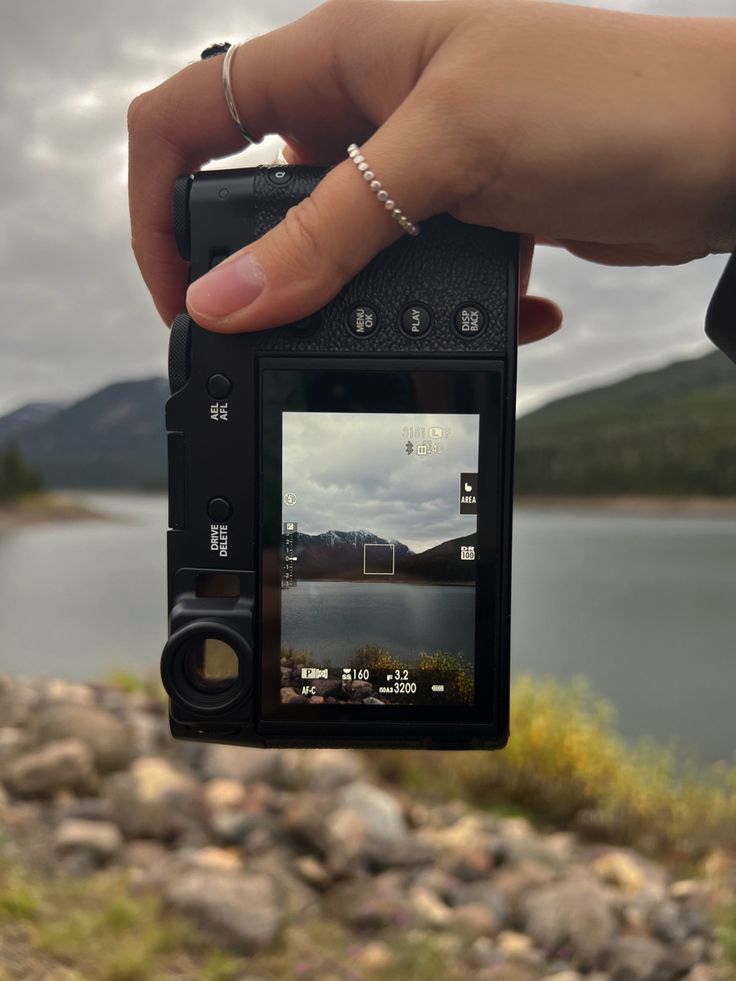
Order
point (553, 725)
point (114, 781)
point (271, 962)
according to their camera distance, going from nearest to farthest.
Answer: point (271, 962) → point (114, 781) → point (553, 725)

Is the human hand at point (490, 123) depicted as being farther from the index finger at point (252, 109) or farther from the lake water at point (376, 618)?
the lake water at point (376, 618)

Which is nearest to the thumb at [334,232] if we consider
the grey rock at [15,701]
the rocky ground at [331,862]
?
the rocky ground at [331,862]

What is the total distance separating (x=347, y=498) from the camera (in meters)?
0.69

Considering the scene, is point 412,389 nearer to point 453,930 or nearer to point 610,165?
point 610,165

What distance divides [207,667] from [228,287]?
301 mm

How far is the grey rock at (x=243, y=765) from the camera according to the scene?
2758mm

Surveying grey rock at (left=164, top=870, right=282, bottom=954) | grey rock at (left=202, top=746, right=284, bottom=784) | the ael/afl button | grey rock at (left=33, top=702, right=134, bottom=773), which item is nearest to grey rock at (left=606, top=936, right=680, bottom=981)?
grey rock at (left=164, top=870, right=282, bottom=954)

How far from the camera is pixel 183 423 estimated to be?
718 mm

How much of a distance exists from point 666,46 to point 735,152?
10 centimetres

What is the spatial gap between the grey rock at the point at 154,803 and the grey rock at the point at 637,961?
43.5 inches

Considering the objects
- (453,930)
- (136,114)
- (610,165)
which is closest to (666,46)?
(610,165)

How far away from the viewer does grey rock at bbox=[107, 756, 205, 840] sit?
92.6 inches

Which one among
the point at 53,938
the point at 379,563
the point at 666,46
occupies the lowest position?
the point at 53,938

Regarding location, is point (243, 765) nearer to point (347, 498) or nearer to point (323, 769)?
point (323, 769)
